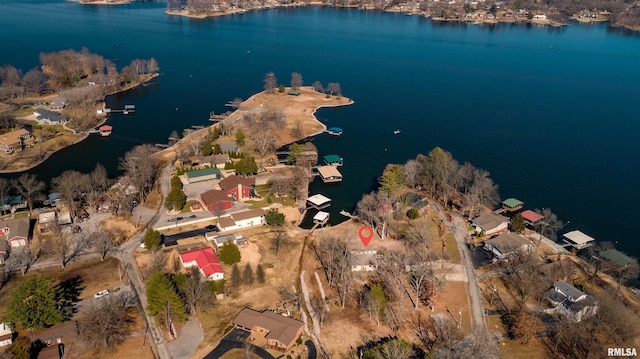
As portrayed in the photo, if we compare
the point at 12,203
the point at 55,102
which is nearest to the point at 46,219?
the point at 12,203

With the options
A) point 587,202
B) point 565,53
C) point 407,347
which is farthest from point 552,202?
point 565,53

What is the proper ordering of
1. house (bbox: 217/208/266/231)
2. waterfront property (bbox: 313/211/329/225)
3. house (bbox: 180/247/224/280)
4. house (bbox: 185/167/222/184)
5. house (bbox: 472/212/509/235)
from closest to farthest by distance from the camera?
house (bbox: 180/247/224/280) → house (bbox: 217/208/266/231) → house (bbox: 472/212/509/235) → waterfront property (bbox: 313/211/329/225) → house (bbox: 185/167/222/184)

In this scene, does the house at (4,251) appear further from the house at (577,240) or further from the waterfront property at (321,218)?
the house at (577,240)

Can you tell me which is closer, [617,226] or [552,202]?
[617,226]

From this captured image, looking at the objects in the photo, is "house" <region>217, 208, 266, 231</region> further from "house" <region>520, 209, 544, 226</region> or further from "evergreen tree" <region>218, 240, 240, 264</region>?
"house" <region>520, 209, 544, 226</region>

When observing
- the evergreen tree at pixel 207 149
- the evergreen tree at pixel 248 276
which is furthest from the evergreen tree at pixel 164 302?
the evergreen tree at pixel 207 149

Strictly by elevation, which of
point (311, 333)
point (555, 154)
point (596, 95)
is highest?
point (596, 95)

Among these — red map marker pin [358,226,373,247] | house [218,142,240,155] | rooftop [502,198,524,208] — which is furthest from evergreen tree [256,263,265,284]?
rooftop [502,198,524,208]

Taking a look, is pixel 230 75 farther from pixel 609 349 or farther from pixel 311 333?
pixel 609 349
